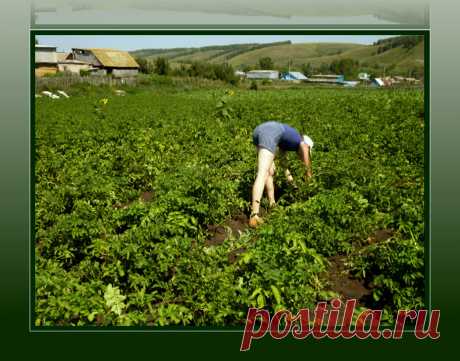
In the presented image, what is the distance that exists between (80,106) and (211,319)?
18.5 meters

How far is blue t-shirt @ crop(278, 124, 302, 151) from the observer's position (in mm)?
6762

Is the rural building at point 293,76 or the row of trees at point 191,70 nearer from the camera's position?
the row of trees at point 191,70

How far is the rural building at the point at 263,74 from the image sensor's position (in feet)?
130

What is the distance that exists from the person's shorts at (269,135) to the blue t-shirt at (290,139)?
8cm

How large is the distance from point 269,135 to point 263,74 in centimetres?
3536

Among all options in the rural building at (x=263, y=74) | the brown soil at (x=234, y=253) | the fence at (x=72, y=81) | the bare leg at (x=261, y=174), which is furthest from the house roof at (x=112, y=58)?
the brown soil at (x=234, y=253)

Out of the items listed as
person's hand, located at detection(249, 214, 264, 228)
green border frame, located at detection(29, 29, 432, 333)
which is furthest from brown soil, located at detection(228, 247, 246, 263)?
green border frame, located at detection(29, 29, 432, 333)

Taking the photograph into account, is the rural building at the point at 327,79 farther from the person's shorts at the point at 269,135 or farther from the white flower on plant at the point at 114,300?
the white flower on plant at the point at 114,300

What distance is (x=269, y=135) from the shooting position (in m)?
6.60

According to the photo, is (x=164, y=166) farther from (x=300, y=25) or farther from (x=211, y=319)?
(x=300, y=25)

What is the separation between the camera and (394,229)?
607 cm

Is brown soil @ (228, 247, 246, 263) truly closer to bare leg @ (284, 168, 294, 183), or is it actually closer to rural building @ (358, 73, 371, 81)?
bare leg @ (284, 168, 294, 183)

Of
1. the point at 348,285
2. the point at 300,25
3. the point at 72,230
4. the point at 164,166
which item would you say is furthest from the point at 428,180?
the point at 164,166

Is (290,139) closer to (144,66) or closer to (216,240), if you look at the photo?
(216,240)
